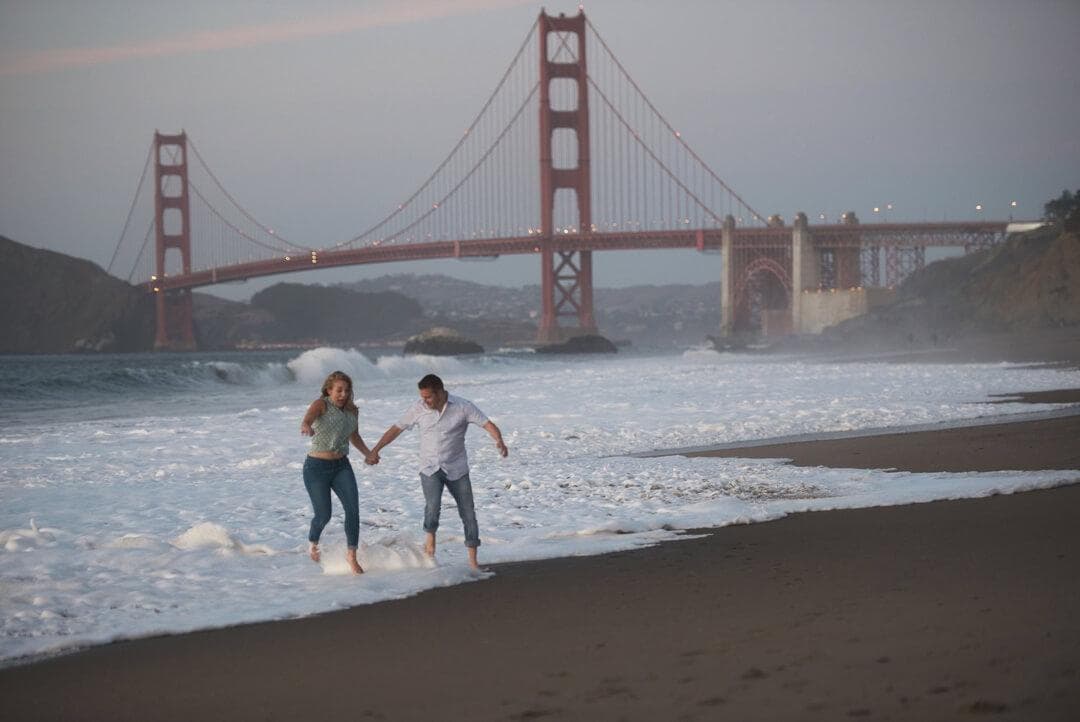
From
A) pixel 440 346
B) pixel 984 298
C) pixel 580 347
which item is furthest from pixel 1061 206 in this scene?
pixel 440 346

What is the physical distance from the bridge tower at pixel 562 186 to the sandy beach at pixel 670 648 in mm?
A: 54178

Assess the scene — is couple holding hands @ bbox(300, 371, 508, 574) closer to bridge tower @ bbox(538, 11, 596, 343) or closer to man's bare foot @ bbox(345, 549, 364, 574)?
man's bare foot @ bbox(345, 549, 364, 574)

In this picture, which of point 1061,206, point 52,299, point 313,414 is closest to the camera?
point 313,414

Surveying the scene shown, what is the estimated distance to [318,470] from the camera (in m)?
6.19

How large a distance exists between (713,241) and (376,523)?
56.6 meters

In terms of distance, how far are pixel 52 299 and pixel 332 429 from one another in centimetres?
8660

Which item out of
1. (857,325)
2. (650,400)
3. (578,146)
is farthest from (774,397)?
(578,146)

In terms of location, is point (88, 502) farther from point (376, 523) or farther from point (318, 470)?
point (318, 470)

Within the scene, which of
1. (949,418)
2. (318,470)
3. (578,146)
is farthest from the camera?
(578,146)

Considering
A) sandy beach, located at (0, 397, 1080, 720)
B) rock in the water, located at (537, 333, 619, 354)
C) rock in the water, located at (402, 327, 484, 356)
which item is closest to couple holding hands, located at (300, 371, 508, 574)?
sandy beach, located at (0, 397, 1080, 720)

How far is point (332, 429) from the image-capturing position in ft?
20.2

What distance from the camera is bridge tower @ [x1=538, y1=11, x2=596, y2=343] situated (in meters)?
61.2

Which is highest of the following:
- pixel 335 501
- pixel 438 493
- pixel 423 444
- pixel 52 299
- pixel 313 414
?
pixel 52 299

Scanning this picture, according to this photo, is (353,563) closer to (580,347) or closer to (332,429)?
(332,429)
